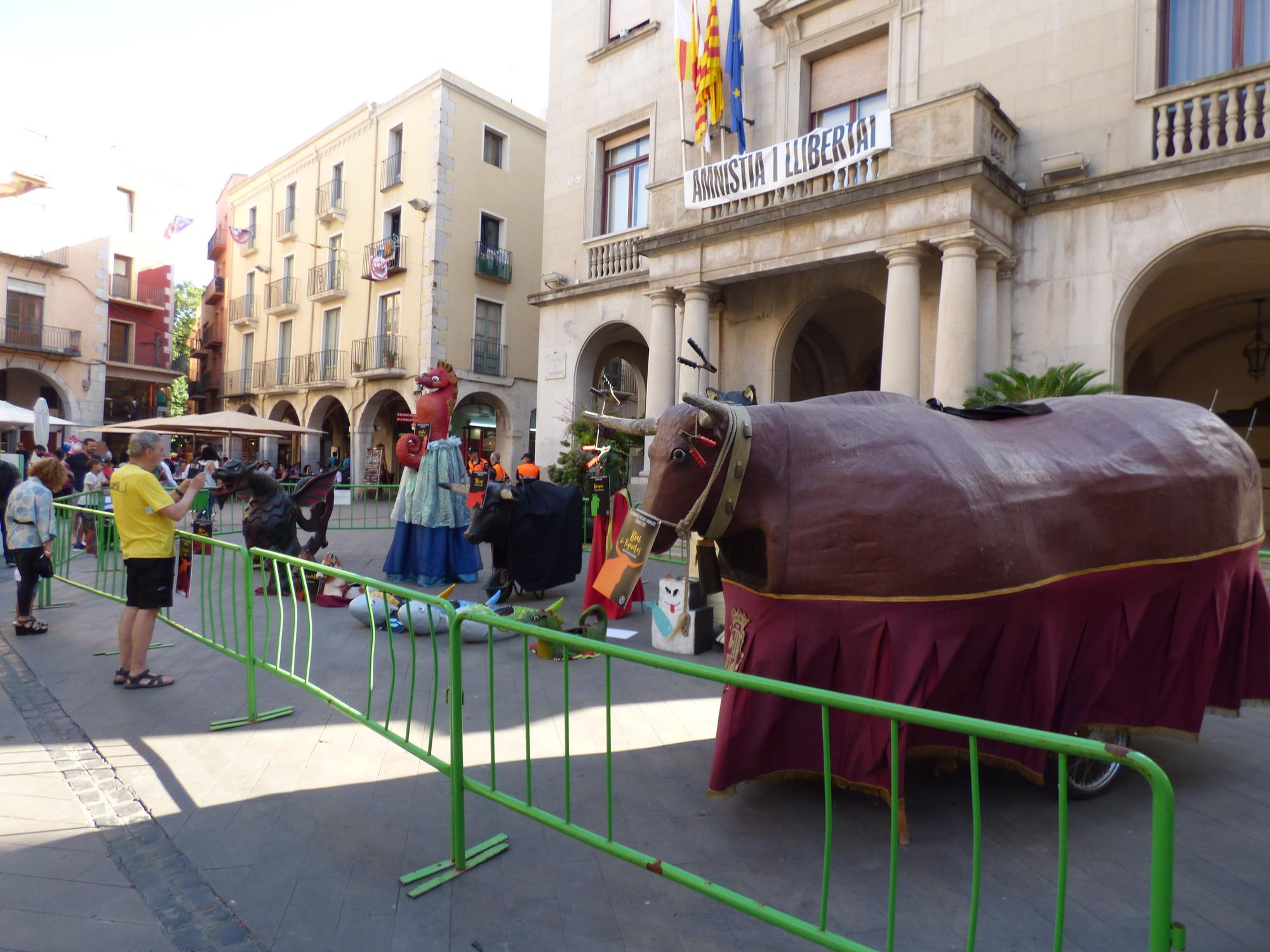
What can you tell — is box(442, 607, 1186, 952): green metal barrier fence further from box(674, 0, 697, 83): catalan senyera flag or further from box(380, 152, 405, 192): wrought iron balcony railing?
box(380, 152, 405, 192): wrought iron balcony railing

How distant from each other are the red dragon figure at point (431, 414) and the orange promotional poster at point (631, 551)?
6.51 m

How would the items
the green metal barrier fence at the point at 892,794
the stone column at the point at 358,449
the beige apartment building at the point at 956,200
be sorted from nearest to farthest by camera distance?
1. the green metal barrier fence at the point at 892,794
2. the beige apartment building at the point at 956,200
3. the stone column at the point at 358,449

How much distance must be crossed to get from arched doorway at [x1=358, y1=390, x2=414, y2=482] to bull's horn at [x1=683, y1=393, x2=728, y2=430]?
21.5 m

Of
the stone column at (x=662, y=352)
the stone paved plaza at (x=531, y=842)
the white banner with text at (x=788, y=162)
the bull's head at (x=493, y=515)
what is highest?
the white banner with text at (x=788, y=162)

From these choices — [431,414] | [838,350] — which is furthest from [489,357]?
[431,414]

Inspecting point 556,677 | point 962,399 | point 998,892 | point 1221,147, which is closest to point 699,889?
point 998,892

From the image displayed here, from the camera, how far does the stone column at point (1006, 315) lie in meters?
10.3

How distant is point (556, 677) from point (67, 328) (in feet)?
104

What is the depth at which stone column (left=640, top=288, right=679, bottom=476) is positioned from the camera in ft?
42.2

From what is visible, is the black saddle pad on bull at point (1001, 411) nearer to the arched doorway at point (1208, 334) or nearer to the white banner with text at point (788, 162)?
the white banner with text at point (788, 162)

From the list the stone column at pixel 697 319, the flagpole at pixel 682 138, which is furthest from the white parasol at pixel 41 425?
the flagpole at pixel 682 138

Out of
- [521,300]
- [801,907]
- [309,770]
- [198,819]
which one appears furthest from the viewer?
[521,300]

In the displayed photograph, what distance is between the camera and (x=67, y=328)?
2827 centimetres

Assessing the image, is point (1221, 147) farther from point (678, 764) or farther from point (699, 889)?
point (699, 889)
